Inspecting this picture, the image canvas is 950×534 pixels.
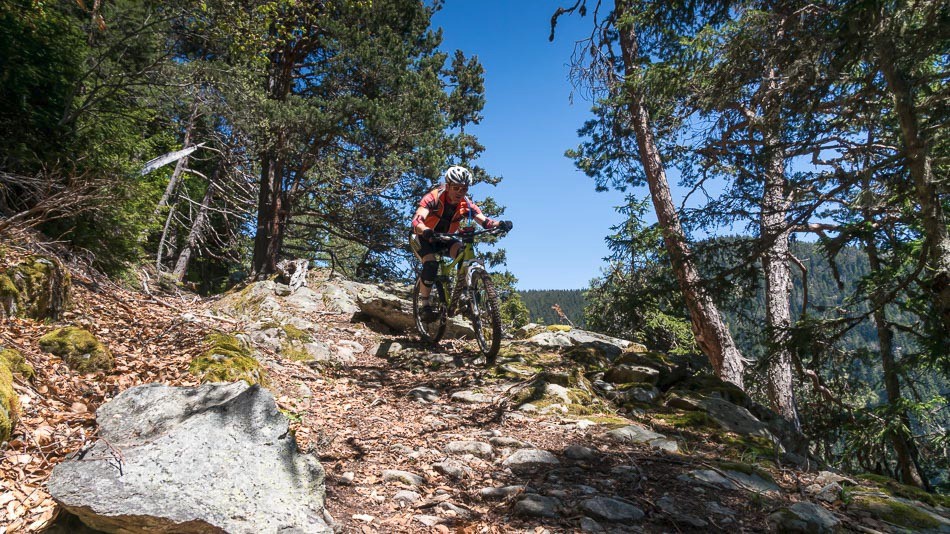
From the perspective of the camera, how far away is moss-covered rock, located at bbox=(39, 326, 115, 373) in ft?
11.9

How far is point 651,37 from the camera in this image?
8391mm

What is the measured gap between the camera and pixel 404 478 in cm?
324

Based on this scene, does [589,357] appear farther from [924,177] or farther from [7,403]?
[7,403]

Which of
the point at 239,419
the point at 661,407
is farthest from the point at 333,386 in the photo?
the point at 661,407

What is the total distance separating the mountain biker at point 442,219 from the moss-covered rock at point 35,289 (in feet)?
12.2

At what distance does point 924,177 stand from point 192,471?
6258 millimetres

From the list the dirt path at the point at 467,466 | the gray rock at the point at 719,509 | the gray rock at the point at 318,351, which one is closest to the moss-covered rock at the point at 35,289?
the dirt path at the point at 467,466

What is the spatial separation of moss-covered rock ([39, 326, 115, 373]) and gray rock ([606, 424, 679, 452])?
4.30 metres

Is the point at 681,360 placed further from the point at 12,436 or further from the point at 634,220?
the point at 12,436

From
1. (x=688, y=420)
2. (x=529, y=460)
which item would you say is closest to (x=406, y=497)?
(x=529, y=460)

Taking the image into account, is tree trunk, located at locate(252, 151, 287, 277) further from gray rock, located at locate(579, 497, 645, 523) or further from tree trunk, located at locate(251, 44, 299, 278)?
gray rock, located at locate(579, 497, 645, 523)

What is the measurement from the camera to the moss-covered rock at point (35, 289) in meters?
3.87

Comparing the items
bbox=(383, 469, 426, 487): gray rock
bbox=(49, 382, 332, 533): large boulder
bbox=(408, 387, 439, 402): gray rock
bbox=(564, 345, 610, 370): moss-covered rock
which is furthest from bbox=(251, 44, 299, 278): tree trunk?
bbox=(383, 469, 426, 487): gray rock

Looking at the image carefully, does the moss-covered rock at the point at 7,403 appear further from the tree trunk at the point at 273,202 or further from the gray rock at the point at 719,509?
the tree trunk at the point at 273,202
